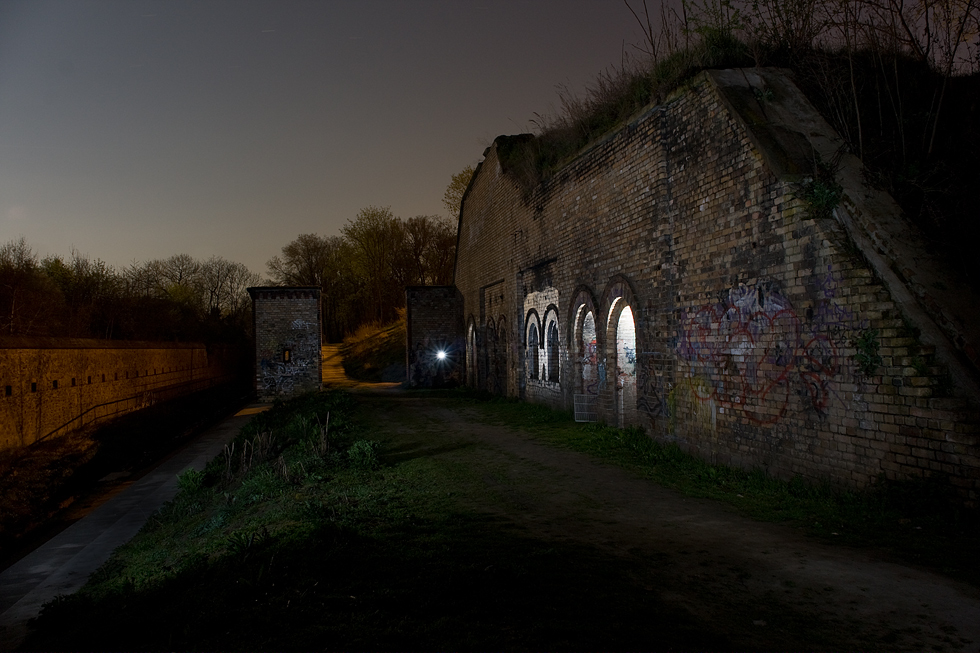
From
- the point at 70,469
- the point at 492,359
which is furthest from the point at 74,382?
the point at 492,359

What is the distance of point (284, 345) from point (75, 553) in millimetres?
15774

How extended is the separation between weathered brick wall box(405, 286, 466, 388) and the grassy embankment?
16.2 m

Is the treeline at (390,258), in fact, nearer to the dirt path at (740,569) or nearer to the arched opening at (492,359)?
the arched opening at (492,359)

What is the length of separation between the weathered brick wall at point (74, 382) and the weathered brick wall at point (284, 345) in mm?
4340

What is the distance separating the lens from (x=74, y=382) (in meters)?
16.9

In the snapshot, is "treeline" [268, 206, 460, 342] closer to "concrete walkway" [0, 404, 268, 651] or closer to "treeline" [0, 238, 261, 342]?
"treeline" [0, 238, 261, 342]

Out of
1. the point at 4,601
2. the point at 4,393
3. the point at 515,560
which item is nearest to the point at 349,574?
the point at 515,560

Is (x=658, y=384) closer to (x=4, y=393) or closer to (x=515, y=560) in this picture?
(x=515, y=560)

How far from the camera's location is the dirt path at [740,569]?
332 cm

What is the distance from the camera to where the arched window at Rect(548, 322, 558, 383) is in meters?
14.0

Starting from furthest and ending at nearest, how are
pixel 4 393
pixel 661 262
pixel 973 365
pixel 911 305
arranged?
1. pixel 4 393
2. pixel 661 262
3. pixel 911 305
4. pixel 973 365

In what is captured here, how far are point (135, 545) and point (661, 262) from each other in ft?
28.3

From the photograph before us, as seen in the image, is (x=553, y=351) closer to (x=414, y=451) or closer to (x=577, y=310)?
(x=577, y=310)

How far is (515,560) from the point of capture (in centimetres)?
445
